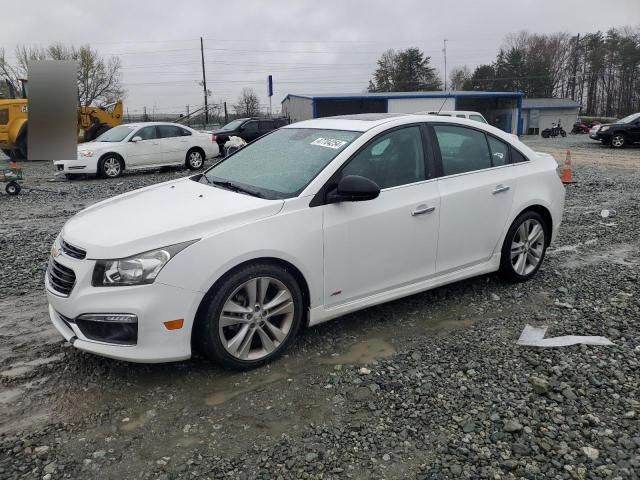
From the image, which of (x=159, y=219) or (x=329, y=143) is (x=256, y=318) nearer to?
(x=159, y=219)

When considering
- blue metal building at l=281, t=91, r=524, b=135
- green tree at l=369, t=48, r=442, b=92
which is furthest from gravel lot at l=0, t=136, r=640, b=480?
green tree at l=369, t=48, r=442, b=92

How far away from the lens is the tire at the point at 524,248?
4.90 metres

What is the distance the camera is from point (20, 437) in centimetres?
287

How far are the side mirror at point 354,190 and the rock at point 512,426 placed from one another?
1627 millimetres

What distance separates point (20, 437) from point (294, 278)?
178cm

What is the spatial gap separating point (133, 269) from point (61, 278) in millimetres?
597

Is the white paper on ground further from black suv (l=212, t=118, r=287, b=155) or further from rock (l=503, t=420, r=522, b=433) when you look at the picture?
black suv (l=212, t=118, r=287, b=155)

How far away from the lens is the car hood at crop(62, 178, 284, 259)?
321 cm

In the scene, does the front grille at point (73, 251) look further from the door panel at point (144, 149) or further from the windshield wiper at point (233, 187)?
the door panel at point (144, 149)

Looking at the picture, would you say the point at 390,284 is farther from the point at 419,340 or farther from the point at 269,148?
the point at 269,148

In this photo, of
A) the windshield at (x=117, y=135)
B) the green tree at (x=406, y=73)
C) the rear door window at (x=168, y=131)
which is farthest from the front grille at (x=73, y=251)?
the green tree at (x=406, y=73)

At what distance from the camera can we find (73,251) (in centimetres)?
338

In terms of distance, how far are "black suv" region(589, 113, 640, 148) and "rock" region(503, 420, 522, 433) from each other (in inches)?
988

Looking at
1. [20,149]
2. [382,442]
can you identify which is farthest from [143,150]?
[382,442]
